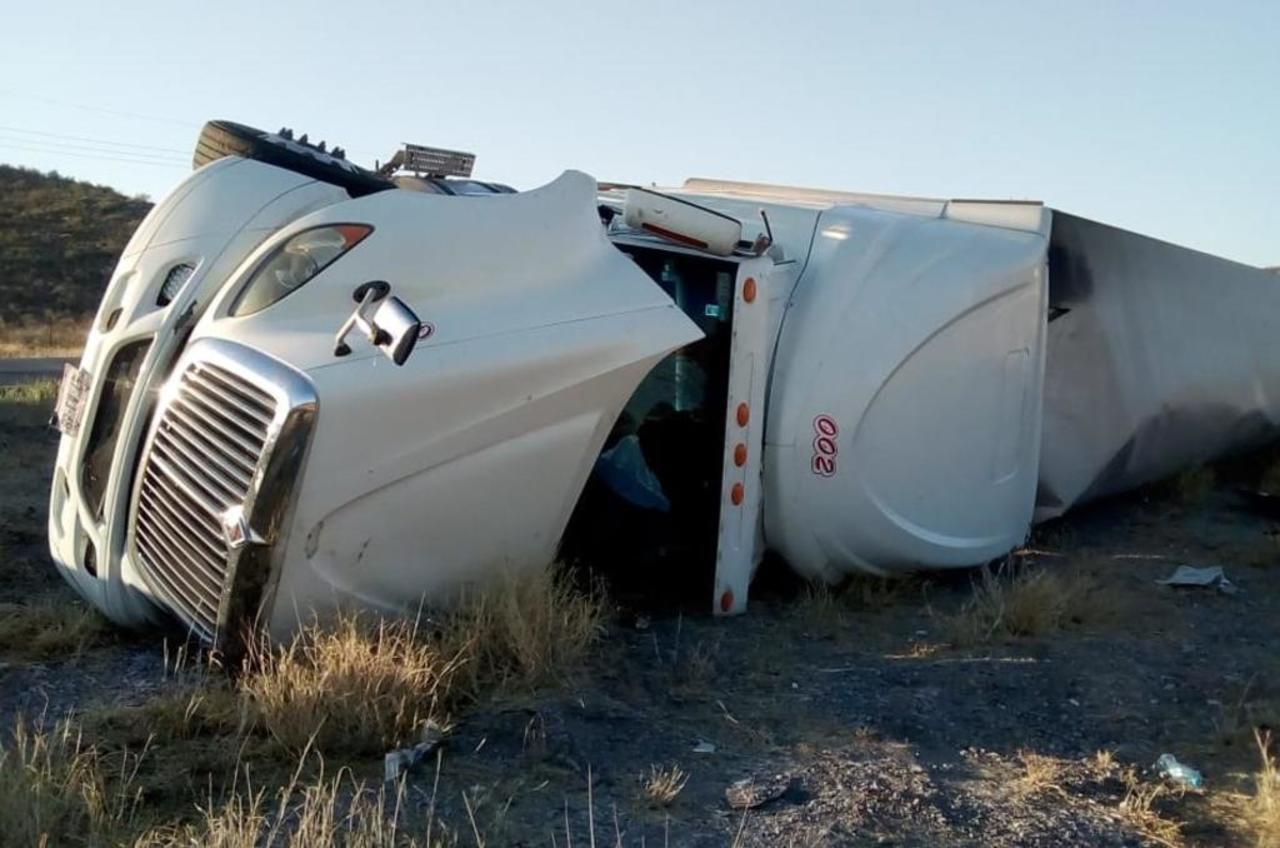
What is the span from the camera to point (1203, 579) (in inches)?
254

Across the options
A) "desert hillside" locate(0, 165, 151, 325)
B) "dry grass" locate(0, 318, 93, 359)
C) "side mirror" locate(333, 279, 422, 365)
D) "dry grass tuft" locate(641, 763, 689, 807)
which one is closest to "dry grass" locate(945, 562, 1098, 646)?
"dry grass tuft" locate(641, 763, 689, 807)

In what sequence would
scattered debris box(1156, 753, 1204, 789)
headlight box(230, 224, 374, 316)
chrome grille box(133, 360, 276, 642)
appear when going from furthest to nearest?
headlight box(230, 224, 374, 316) → chrome grille box(133, 360, 276, 642) → scattered debris box(1156, 753, 1204, 789)

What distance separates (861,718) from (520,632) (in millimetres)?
1188

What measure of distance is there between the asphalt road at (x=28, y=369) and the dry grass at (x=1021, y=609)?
13880 mm

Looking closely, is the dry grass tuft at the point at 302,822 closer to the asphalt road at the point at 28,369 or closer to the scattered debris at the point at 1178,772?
the scattered debris at the point at 1178,772

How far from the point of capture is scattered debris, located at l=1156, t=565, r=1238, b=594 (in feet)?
21.0

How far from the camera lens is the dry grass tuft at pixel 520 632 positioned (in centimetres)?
451

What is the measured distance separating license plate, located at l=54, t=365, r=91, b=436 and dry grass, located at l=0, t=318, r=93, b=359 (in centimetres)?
2028

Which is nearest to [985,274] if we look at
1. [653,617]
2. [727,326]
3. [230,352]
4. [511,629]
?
[727,326]

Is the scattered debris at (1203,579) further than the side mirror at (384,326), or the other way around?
the scattered debris at (1203,579)

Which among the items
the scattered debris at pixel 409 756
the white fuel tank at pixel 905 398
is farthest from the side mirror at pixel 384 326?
the white fuel tank at pixel 905 398

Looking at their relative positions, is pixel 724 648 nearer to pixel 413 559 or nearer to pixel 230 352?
pixel 413 559

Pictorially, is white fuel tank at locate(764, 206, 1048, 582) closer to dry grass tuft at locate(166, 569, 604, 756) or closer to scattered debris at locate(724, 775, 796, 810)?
dry grass tuft at locate(166, 569, 604, 756)

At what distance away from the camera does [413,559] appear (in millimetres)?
4637
